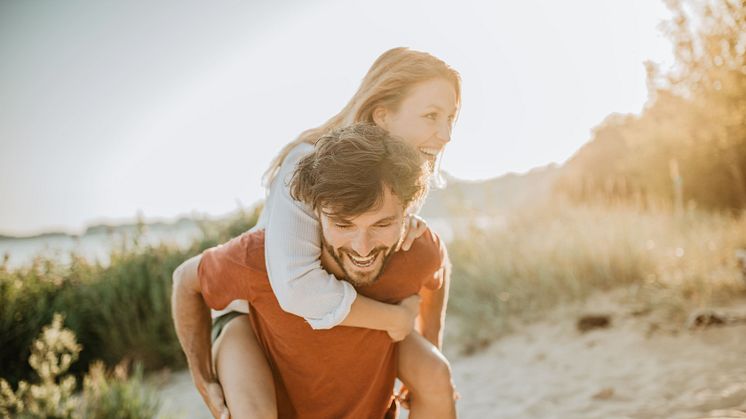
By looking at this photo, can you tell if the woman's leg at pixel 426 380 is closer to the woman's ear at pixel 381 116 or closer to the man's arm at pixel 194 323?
the man's arm at pixel 194 323

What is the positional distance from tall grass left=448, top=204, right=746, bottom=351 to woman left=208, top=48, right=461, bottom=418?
4.00 m

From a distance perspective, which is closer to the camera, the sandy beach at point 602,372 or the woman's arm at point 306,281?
the woman's arm at point 306,281

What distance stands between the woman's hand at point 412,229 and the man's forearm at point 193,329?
0.87 metres

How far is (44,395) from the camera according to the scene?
11.9 feet

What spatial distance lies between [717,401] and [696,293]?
219 cm

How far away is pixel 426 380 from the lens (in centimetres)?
232

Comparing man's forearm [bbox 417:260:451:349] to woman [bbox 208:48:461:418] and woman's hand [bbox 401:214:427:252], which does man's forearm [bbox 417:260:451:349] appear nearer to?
woman [bbox 208:48:461:418]

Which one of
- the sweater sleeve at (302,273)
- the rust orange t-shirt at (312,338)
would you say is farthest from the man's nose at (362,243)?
the rust orange t-shirt at (312,338)

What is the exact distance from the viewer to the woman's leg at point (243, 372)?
2.05 m

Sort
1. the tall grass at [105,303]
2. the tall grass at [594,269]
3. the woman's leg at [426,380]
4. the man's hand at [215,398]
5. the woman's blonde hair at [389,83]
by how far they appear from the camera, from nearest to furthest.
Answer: the man's hand at [215,398], the woman's leg at [426,380], the woman's blonde hair at [389,83], the tall grass at [594,269], the tall grass at [105,303]

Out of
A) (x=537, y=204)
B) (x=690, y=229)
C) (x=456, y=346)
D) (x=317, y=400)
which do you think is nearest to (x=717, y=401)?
(x=317, y=400)

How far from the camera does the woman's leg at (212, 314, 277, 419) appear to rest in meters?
2.05

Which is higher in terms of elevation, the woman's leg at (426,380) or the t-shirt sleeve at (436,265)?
the t-shirt sleeve at (436,265)

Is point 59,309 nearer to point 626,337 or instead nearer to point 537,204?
point 626,337
